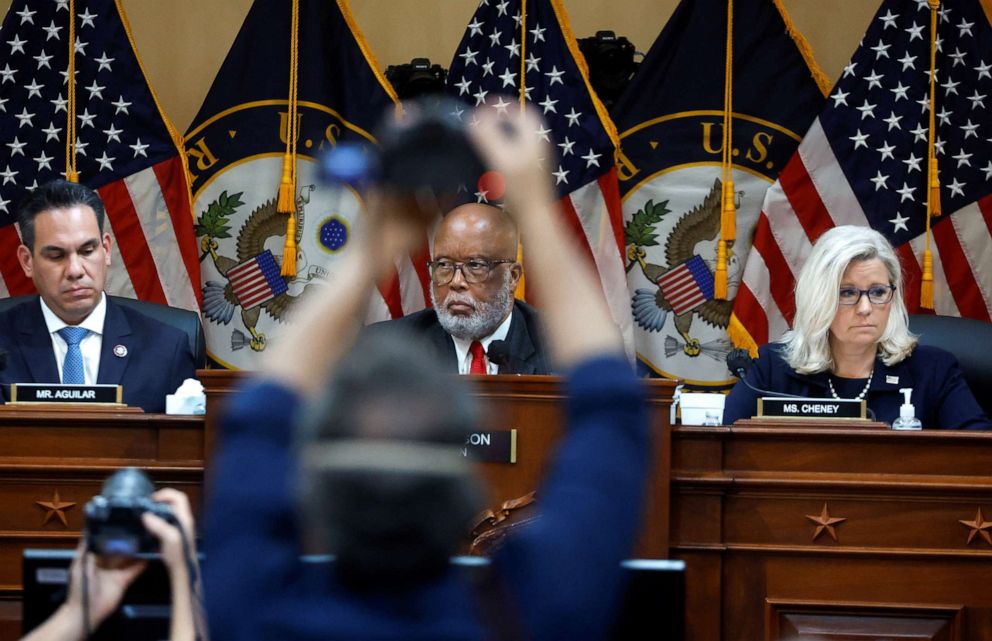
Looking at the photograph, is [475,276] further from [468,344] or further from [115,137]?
[115,137]

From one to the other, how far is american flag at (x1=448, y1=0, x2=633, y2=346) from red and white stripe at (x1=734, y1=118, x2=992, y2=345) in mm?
562

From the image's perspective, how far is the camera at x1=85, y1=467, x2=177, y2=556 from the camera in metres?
1.39

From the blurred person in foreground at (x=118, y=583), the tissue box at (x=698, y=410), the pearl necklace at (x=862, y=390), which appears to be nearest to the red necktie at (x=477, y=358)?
the tissue box at (x=698, y=410)

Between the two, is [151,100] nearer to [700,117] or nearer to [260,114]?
[260,114]

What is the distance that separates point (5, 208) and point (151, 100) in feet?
2.47

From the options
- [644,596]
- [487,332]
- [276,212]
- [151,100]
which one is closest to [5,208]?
[151,100]

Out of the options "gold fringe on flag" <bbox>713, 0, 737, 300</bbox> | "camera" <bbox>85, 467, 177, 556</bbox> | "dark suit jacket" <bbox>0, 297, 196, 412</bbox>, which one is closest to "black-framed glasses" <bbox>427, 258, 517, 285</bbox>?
"dark suit jacket" <bbox>0, 297, 196, 412</bbox>

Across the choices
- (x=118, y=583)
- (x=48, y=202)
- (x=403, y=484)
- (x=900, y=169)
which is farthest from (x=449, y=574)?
(x=900, y=169)

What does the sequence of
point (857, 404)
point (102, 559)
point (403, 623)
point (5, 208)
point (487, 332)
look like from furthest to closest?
point (5, 208), point (487, 332), point (857, 404), point (102, 559), point (403, 623)

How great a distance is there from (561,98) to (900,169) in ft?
4.66

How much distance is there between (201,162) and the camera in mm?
6055

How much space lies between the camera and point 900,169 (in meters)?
5.67

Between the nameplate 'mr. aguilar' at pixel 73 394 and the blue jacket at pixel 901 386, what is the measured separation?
175cm

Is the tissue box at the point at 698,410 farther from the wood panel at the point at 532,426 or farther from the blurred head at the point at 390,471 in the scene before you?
the blurred head at the point at 390,471
